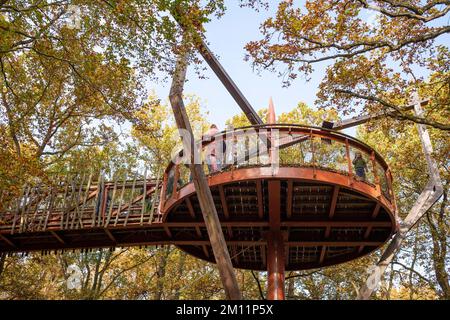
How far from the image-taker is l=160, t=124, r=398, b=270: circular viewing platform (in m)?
8.28

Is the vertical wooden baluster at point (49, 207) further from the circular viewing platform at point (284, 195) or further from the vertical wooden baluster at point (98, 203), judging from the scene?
the circular viewing platform at point (284, 195)

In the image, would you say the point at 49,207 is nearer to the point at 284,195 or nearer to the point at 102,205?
the point at 102,205

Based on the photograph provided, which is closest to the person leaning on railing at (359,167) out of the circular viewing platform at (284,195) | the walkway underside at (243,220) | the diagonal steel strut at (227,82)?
the circular viewing platform at (284,195)

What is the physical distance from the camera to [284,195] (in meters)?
9.27

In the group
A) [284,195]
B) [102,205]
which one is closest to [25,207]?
[102,205]

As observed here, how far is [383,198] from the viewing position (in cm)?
866

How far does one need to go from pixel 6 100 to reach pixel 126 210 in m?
9.09

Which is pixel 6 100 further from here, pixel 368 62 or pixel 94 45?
pixel 368 62

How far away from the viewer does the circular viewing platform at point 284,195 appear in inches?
326

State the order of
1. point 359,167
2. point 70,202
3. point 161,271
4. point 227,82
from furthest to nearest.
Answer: point 161,271, point 227,82, point 70,202, point 359,167

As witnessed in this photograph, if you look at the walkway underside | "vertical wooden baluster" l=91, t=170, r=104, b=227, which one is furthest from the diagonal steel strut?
Result: "vertical wooden baluster" l=91, t=170, r=104, b=227

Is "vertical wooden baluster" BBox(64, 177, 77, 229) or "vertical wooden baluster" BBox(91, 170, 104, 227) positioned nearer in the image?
"vertical wooden baluster" BBox(91, 170, 104, 227)

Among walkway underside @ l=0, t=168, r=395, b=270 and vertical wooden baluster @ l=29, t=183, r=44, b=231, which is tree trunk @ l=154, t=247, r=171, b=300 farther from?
vertical wooden baluster @ l=29, t=183, r=44, b=231
